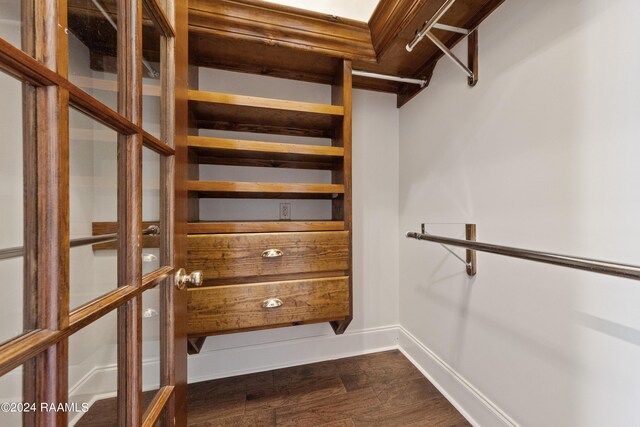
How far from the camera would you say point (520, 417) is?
949 millimetres

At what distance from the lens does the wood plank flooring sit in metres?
1.16

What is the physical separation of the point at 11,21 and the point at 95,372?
55 cm

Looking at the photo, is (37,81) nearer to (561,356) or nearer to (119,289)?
(119,289)

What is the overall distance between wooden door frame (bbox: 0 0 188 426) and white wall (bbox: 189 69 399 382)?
0.91m

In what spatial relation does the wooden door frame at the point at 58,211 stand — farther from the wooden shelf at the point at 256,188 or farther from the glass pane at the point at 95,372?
the wooden shelf at the point at 256,188

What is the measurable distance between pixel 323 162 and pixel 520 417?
1446 mm

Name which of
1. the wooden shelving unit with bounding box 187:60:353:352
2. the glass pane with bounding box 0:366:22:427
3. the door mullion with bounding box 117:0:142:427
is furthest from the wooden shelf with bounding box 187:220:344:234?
the glass pane with bounding box 0:366:22:427

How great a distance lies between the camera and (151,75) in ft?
1.93

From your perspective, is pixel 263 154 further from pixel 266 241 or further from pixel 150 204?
pixel 150 204

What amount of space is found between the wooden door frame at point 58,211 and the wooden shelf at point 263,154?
1.90 feet

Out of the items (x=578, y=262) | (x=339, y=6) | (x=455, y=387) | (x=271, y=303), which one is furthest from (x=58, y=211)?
(x=455, y=387)

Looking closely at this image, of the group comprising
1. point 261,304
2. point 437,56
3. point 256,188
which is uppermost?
point 437,56

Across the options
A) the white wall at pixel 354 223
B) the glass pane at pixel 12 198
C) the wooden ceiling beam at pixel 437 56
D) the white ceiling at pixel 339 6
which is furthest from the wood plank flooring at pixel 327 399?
the white ceiling at pixel 339 6

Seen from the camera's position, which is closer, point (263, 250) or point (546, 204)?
point (546, 204)
